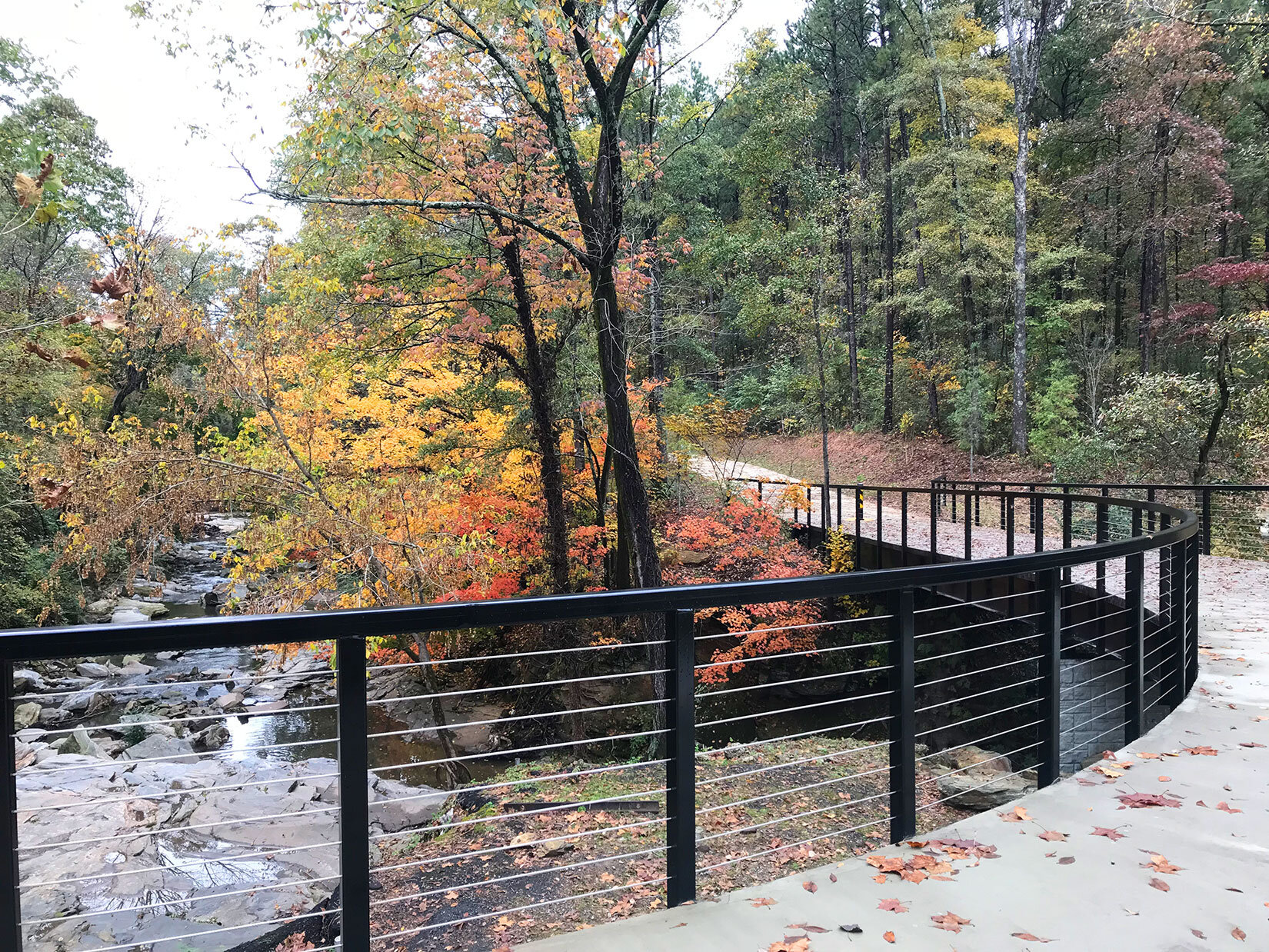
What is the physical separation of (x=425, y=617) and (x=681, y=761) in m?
0.92

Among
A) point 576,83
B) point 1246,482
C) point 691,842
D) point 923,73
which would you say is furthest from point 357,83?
point 923,73

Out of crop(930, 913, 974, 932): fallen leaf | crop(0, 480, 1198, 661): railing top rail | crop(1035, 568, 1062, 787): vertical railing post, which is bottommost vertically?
crop(930, 913, 974, 932): fallen leaf

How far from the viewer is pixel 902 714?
Result: 273 centimetres

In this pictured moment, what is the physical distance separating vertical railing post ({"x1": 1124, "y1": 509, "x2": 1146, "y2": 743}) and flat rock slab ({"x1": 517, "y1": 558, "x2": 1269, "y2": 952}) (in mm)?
413

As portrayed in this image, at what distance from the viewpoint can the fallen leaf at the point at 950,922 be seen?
219 centimetres

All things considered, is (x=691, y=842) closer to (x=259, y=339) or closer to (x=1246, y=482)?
(x=259, y=339)

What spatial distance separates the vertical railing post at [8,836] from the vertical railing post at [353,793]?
0.65m

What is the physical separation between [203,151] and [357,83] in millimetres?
1551

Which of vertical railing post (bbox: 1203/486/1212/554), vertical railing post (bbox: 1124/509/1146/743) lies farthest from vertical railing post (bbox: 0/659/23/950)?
vertical railing post (bbox: 1203/486/1212/554)

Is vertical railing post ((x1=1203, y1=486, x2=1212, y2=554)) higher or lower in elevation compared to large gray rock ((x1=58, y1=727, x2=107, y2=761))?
higher

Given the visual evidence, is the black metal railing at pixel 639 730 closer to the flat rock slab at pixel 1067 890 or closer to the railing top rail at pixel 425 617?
the railing top rail at pixel 425 617

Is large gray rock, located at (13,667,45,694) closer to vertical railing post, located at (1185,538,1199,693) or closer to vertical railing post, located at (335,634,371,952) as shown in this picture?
vertical railing post, located at (335,634,371,952)

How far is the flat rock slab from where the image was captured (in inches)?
84.4

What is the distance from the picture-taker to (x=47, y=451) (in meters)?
10.7
